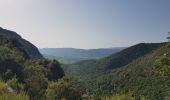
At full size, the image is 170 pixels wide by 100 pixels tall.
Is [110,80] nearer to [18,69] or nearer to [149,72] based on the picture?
[149,72]

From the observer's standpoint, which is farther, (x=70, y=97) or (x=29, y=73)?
(x=29, y=73)

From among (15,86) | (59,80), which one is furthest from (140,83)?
(15,86)

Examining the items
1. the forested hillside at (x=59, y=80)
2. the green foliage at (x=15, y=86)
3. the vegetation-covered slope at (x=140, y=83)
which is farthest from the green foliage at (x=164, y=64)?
the vegetation-covered slope at (x=140, y=83)

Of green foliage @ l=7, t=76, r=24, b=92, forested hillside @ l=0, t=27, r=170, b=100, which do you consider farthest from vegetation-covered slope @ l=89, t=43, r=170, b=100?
green foliage @ l=7, t=76, r=24, b=92

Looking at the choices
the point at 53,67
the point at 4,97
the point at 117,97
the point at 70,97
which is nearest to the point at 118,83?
the point at 53,67

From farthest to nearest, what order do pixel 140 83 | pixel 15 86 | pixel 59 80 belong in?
pixel 140 83
pixel 59 80
pixel 15 86

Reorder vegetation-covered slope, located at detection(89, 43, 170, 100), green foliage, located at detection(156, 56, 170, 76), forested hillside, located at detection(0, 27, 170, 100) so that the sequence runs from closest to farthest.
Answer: forested hillside, located at detection(0, 27, 170, 100) → green foliage, located at detection(156, 56, 170, 76) → vegetation-covered slope, located at detection(89, 43, 170, 100)

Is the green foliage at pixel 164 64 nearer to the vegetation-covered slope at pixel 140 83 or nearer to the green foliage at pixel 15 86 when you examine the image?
the green foliage at pixel 15 86

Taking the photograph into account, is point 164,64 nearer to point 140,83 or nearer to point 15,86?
point 15,86

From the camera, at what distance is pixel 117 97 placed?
18500mm

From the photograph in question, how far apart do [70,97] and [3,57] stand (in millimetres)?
19742

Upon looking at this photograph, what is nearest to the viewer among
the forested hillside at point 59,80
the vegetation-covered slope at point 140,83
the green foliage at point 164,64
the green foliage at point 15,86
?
the green foliage at point 15,86

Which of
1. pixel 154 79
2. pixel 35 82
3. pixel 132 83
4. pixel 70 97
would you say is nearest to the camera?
pixel 70 97

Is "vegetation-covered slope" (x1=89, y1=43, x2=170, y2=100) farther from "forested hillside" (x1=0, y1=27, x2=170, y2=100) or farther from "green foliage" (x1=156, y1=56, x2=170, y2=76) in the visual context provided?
"green foliage" (x1=156, y1=56, x2=170, y2=76)
